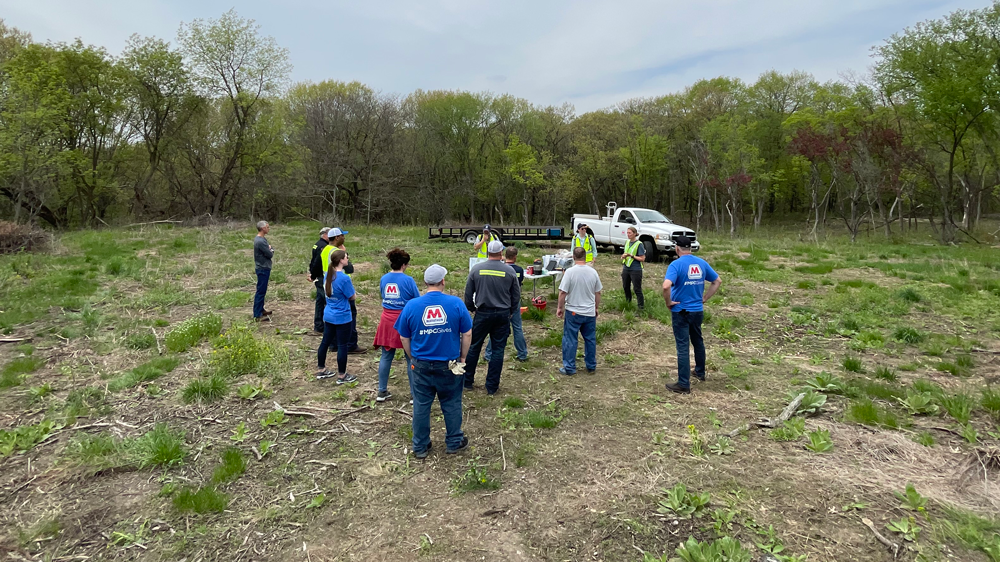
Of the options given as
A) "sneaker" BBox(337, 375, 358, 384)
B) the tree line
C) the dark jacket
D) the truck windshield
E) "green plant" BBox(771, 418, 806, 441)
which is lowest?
"green plant" BBox(771, 418, 806, 441)

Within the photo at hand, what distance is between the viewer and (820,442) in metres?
4.11

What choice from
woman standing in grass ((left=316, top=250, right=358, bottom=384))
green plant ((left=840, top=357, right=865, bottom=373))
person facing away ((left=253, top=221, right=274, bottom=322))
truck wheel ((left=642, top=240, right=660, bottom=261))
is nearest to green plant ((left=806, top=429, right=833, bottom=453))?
green plant ((left=840, top=357, right=865, bottom=373))

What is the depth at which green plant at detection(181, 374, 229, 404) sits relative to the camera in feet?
17.7

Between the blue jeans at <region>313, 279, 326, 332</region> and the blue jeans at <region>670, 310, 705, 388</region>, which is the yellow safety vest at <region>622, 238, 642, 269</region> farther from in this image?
the blue jeans at <region>313, 279, 326, 332</region>

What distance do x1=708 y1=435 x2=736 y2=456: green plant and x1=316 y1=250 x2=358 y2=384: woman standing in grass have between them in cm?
421

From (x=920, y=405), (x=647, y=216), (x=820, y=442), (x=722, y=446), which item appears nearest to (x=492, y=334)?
(x=722, y=446)

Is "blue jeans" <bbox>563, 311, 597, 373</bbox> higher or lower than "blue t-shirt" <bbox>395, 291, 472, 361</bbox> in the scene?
lower

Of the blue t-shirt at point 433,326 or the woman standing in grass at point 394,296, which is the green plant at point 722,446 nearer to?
the blue t-shirt at point 433,326

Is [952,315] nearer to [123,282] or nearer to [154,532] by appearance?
[154,532]

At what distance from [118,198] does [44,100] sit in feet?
39.6

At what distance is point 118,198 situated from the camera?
31.3 metres

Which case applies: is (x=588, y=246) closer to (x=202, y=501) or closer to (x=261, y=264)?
(x=261, y=264)

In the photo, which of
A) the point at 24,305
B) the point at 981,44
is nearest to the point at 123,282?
the point at 24,305

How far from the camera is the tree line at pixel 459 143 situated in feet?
74.0
